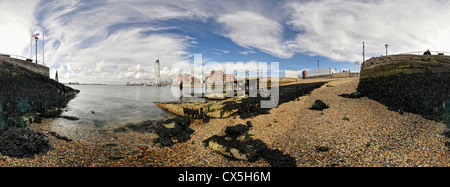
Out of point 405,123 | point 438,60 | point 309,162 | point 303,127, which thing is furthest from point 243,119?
point 438,60

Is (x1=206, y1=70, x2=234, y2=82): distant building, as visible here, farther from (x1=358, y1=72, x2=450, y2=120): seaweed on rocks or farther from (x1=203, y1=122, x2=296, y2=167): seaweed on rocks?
(x1=203, y1=122, x2=296, y2=167): seaweed on rocks

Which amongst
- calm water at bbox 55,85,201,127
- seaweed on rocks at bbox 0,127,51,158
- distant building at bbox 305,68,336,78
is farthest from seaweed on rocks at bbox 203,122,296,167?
distant building at bbox 305,68,336,78

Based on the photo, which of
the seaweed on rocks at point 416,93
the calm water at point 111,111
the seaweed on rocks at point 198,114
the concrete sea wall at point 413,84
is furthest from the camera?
the calm water at point 111,111

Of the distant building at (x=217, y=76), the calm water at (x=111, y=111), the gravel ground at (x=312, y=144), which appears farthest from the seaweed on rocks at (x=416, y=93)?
the distant building at (x=217, y=76)

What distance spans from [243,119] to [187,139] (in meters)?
4.14

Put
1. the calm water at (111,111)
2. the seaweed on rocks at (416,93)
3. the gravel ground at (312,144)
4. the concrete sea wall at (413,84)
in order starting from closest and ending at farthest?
the gravel ground at (312,144), the seaweed on rocks at (416,93), the concrete sea wall at (413,84), the calm water at (111,111)

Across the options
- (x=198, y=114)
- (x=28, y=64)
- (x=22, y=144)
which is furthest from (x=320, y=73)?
(x=28, y=64)

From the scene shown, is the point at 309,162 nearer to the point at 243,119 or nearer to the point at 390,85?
the point at 243,119

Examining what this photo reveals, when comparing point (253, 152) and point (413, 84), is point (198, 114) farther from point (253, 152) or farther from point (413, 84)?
point (413, 84)

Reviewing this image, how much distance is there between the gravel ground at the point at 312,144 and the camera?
242 inches

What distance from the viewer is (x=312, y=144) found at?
7.46 m

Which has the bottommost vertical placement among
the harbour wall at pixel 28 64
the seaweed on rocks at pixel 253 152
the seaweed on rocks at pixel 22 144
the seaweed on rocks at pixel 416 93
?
the seaweed on rocks at pixel 253 152

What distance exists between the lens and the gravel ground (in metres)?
6.16

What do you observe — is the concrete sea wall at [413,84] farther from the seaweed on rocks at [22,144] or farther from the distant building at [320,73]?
the distant building at [320,73]
